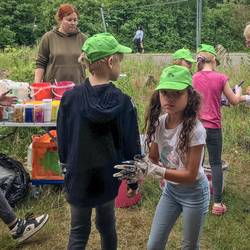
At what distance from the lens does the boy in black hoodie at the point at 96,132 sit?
2.35m

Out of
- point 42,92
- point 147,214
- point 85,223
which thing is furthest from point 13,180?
point 85,223

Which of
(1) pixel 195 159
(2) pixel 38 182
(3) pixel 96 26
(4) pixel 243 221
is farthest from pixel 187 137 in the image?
(3) pixel 96 26

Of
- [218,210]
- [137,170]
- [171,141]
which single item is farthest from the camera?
[218,210]

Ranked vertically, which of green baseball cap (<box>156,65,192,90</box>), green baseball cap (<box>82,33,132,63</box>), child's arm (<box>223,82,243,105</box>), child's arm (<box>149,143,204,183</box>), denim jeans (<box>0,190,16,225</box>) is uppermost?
green baseball cap (<box>82,33,132,63</box>)

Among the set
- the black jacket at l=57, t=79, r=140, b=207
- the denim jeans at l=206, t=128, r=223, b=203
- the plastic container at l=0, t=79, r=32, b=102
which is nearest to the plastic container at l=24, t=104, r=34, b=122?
the plastic container at l=0, t=79, r=32, b=102

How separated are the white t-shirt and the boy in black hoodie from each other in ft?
0.47

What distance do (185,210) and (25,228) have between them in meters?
1.49

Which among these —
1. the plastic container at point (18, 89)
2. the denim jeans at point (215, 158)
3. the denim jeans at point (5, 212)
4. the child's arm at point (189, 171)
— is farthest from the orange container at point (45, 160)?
the child's arm at point (189, 171)

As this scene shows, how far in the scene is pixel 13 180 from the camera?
392cm

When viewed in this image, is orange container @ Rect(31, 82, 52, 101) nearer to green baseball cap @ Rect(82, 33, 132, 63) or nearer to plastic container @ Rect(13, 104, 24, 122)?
plastic container @ Rect(13, 104, 24, 122)

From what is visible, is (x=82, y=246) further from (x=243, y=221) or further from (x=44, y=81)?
(x=44, y=81)

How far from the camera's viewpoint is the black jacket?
7.68 ft

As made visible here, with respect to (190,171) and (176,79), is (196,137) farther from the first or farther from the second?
(176,79)

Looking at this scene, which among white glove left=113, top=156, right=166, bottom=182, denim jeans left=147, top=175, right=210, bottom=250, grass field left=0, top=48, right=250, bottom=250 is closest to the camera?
white glove left=113, top=156, right=166, bottom=182
